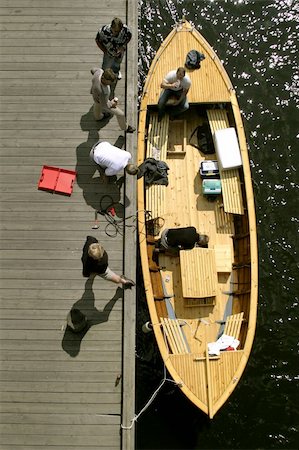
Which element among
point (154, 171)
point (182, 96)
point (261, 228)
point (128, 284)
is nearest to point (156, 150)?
point (154, 171)

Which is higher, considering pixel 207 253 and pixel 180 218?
pixel 180 218

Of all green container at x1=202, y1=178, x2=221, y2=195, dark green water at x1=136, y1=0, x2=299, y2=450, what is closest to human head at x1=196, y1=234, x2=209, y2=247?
green container at x1=202, y1=178, x2=221, y2=195

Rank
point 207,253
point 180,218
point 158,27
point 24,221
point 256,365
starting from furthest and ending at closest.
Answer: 1. point 158,27
2. point 256,365
3. point 180,218
4. point 207,253
5. point 24,221

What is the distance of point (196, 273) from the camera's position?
9.95 m

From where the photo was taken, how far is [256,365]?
11.5m

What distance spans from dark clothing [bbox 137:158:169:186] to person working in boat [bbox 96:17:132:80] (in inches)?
88.8

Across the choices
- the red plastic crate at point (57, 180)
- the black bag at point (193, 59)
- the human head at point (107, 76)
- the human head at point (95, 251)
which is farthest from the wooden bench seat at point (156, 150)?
the human head at point (95, 251)

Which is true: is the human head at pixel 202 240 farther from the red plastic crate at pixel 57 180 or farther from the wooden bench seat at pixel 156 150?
the red plastic crate at pixel 57 180

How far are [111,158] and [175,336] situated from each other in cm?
362

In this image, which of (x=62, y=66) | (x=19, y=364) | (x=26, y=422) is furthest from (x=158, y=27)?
(x=26, y=422)

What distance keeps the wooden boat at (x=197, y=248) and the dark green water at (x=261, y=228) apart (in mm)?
1553

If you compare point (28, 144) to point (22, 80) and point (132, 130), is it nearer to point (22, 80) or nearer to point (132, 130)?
point (22, 80)

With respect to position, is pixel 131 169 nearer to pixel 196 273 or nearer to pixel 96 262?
pixel 96 262

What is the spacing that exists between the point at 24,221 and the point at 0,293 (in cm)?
131
